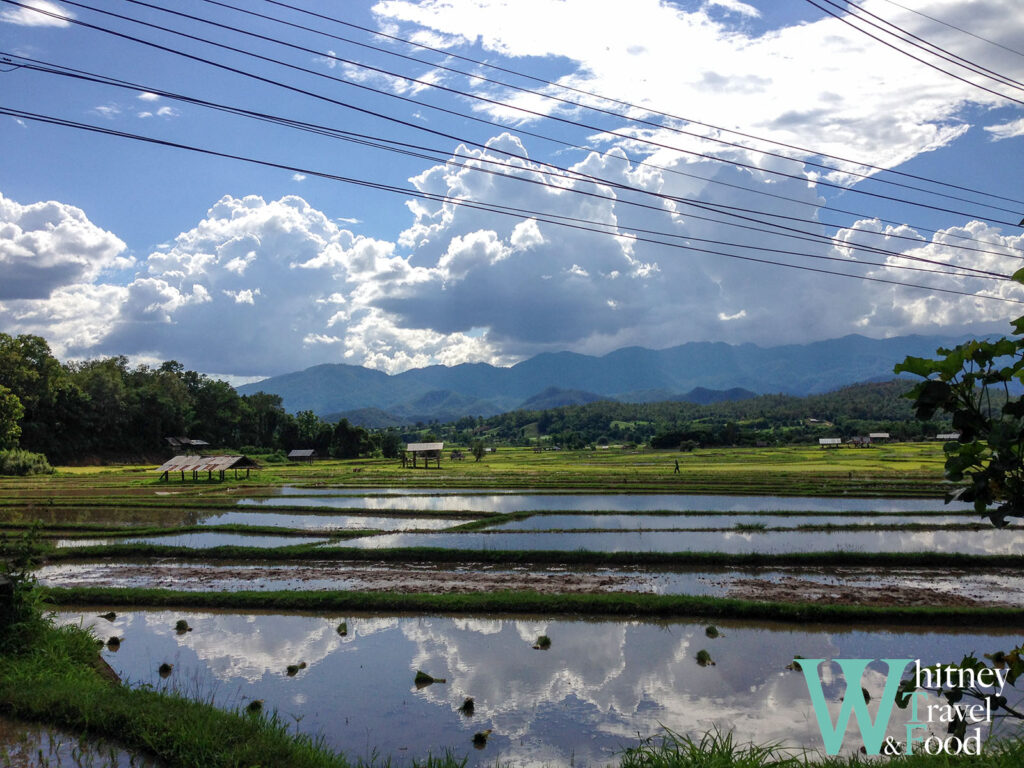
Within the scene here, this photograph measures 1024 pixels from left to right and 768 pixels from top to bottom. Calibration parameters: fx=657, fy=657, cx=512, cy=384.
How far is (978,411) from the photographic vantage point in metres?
3.05

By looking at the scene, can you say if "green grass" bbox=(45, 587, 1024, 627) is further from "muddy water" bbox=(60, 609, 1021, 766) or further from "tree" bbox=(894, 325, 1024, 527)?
"tree" bbox=(894, 325, 1024, 527)

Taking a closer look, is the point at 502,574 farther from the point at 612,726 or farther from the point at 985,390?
the point at 985,390

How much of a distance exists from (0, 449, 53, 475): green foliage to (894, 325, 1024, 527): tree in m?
61.3

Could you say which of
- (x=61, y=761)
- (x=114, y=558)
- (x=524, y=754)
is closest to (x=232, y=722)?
(x=61, y=761)

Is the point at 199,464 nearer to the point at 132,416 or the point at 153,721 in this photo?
the point at 132,416

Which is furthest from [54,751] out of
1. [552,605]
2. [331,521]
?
[331,521]

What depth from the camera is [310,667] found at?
440 inches

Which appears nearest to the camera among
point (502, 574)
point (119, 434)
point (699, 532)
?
point (502, 574)

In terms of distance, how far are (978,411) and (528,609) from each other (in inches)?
485

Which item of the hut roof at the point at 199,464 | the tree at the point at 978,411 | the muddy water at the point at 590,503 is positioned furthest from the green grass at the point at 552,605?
the hut roof at the point at 199,464

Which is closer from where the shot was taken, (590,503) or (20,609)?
(20,609)

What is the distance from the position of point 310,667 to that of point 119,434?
75197 mm

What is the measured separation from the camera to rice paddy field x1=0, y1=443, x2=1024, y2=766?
9.26m

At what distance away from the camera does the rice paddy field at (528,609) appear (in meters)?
9.26
